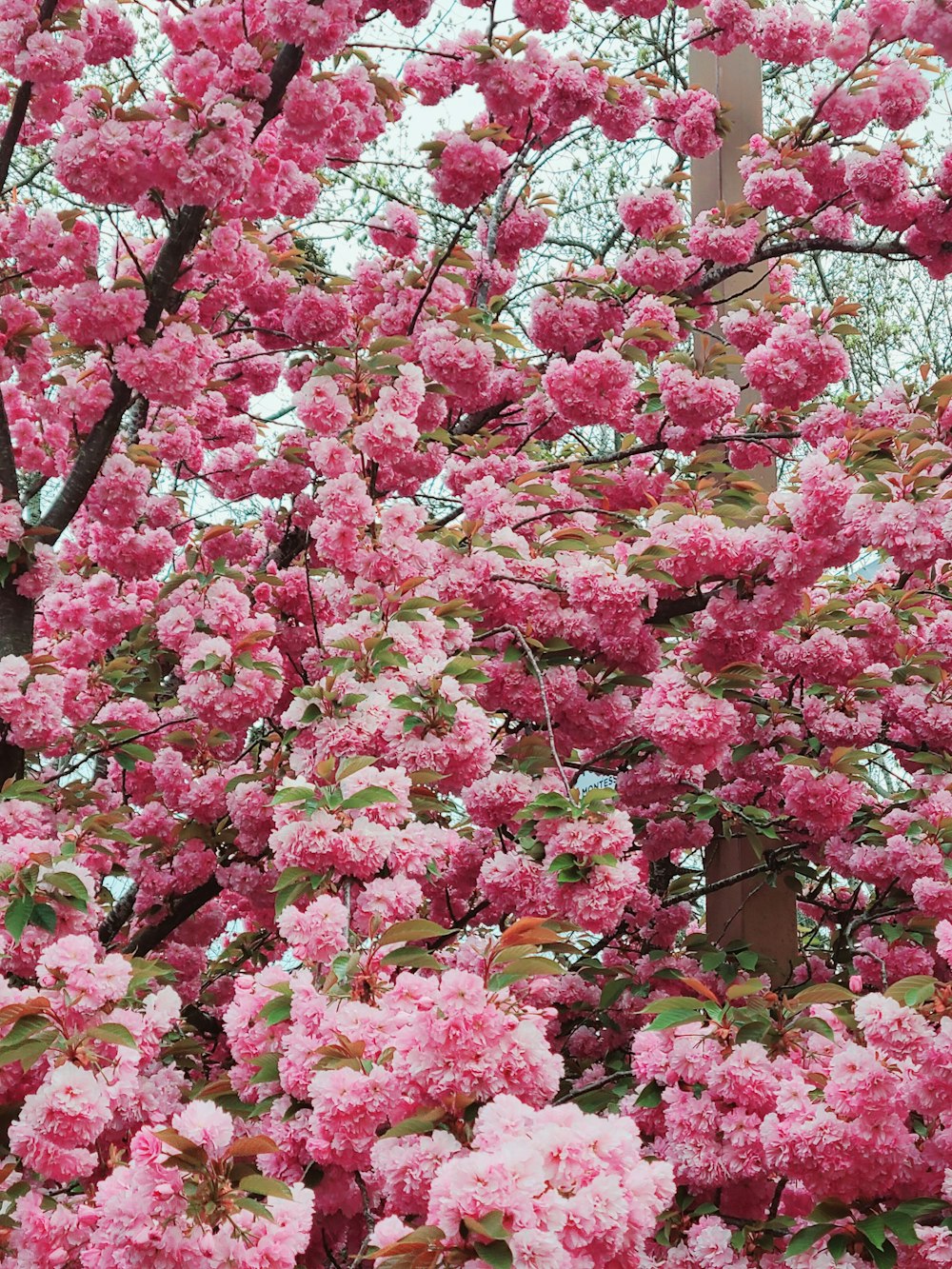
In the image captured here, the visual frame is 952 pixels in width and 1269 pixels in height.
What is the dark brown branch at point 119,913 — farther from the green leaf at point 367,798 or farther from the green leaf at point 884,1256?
the green leaf at point 884,1256

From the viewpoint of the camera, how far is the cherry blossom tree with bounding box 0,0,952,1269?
1.65 meters

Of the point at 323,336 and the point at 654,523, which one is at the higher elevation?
the point at 323,336

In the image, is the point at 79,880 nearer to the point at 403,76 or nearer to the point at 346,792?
the point at 346,792

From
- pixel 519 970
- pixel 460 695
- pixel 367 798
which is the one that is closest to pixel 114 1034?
pixel 367 798

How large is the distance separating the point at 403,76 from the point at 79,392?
73.8 inches

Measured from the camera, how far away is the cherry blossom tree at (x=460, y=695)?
5.41 feet

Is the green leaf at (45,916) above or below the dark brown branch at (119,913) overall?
below

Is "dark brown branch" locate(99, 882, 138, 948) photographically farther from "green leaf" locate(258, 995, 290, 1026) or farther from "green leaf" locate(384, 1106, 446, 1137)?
"green leaf" locate(384, 1106, 446, 1137)

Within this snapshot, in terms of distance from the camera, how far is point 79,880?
216 cm

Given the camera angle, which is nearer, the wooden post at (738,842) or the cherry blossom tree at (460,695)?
the cherry blossom tree at (460,695)

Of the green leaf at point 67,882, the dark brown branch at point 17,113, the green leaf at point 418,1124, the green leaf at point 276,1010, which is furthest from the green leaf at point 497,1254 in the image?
the dark brown branch at point 17,113

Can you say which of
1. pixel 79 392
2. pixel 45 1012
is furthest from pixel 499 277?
pixel 45 1012

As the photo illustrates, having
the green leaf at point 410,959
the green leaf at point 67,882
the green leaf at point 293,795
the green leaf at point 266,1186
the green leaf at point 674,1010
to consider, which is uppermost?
the green leaf at point 293,795

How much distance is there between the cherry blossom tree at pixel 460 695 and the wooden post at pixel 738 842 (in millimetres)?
49
